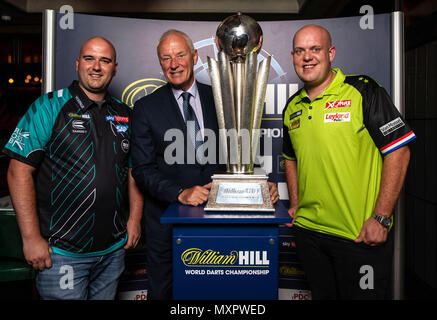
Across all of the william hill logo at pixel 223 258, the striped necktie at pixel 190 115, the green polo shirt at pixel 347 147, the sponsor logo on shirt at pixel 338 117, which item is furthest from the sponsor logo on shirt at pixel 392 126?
the striped necktie at pixel 190 115

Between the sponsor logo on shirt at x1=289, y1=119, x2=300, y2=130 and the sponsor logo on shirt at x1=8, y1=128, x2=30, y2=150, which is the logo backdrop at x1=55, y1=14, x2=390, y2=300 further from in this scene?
the sponsor logo on shirt at x1=8, y1=128, x2=30, y2=150

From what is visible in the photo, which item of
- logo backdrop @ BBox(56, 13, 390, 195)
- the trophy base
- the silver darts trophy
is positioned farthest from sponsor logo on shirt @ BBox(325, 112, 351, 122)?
logo backdrop @ BBox(56, 13, 390, 195)

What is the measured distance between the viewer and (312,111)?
156 centimetres

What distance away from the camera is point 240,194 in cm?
133

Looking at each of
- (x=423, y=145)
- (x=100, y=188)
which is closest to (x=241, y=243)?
(x=100, y=188)

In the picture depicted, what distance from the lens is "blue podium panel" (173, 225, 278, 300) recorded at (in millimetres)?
1249

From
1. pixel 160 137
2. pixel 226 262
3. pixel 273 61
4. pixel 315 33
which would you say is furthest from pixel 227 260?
pixel 273 61

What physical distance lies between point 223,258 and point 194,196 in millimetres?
277

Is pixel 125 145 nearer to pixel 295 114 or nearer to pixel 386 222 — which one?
pixel 295 114

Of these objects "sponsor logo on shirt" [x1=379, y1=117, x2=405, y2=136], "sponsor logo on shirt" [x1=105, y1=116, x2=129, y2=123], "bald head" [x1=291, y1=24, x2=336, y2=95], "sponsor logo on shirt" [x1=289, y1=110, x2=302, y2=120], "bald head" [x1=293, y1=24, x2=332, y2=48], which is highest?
"bald head" [x1=293, y1=24, x2=332, y2=48]

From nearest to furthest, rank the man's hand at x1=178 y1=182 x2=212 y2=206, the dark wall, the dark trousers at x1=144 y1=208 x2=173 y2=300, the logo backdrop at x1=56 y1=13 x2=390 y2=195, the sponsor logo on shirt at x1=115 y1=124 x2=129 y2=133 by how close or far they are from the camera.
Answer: the man's hand at x1=178 y1=182 x2=212 y2=206
the sponsor logo on shirt at x1=115 y1=124 x2=129 y2=133
the dark trousers at x1=144 y1=208 x2=173 y2=300
the logo backdrop at x1=56 y1=13 x2=390 y2=195
the dark wall

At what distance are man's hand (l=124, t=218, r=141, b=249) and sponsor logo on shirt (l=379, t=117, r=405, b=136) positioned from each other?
4.07ft

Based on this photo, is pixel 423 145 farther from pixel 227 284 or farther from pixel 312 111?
pixel 227 284

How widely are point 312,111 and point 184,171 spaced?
68 centimetres
